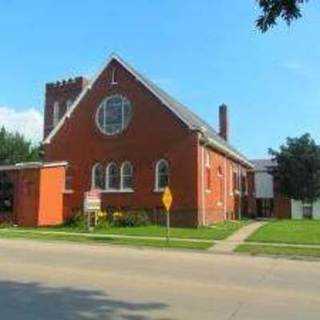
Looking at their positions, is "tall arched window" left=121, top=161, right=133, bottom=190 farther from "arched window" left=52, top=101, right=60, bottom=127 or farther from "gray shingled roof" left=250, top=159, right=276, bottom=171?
"arched window" left=52, top=101, right=60, bottom=127

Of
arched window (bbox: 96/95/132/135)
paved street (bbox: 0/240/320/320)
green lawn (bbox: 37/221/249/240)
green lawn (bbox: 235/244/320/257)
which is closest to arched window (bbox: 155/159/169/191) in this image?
green lawn (bbox: 37/221/249/240)

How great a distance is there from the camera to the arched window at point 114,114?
38.0m

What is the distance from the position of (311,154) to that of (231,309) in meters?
47.6

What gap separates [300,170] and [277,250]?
3489 cm

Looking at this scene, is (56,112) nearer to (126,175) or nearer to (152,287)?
(126,175)

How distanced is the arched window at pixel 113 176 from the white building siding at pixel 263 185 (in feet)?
95.8

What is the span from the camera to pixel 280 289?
13.5 meters

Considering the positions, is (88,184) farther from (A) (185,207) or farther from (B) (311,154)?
(B) (311,154)

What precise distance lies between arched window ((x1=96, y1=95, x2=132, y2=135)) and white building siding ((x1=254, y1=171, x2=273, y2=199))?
29115 millimetres

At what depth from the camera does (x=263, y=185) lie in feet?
217

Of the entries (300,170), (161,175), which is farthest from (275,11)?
(300,170)

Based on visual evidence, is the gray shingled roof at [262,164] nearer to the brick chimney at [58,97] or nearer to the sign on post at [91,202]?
the brick chimney at [58,97]

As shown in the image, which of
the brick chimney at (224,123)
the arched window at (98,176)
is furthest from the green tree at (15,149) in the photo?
the arched window at (98,176)

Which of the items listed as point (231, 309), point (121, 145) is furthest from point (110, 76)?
point (231, 309)
